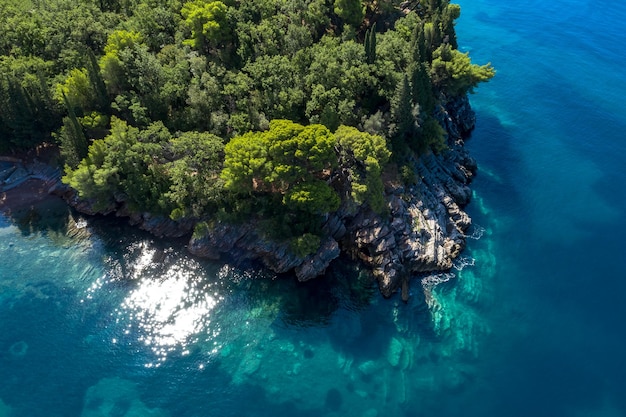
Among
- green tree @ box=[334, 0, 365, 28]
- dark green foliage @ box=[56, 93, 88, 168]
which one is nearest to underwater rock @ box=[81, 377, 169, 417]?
dark green foliage @ box=[56, 93, 88, 168]

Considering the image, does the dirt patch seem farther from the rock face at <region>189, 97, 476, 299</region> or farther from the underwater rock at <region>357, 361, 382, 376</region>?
the underwater rock at <region>357, 361, 382, 376</region>

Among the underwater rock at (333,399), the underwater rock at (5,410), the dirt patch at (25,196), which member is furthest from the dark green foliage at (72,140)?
the underwater rock at (333,399)

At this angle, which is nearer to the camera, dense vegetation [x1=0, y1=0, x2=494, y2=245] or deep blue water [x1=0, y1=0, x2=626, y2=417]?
deep blue water [x1=0, y1=0, x2=626, y2=417]

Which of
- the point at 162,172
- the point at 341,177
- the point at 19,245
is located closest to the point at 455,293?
the point at 341,177

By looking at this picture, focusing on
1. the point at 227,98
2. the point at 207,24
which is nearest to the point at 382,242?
the point at 227,98

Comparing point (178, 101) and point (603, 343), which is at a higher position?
point (178, 101)

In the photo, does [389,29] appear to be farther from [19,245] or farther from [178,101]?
[19,245]
